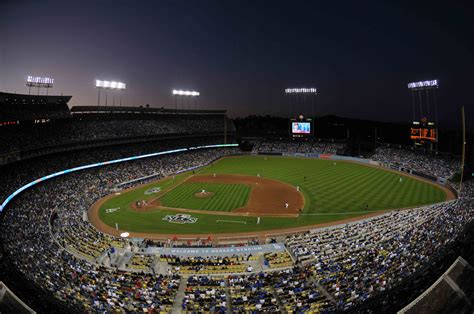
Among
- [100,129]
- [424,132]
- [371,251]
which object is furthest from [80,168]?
[424,132]

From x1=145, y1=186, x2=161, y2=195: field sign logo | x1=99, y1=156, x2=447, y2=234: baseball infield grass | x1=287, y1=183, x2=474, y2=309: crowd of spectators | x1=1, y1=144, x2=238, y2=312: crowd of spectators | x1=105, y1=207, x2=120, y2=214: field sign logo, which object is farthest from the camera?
x1=145, y1=186, x2=161, y2=195: field sign logo

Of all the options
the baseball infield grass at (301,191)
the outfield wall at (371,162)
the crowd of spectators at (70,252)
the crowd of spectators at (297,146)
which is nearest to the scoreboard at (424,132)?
the outfield wall at (371,162)

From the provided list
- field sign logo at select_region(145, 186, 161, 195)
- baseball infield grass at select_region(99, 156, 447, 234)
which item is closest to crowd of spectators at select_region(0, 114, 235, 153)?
baseball infield grass at select_region(99, 156, 447, 234)

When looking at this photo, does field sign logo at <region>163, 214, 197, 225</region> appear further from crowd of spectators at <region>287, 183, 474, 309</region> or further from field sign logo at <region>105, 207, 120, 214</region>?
crowd of spectators at <region>287, 183, 474, 309</region>

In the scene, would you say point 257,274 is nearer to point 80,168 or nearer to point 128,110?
point 80,168

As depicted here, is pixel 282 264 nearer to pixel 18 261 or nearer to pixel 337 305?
pixel 337 305

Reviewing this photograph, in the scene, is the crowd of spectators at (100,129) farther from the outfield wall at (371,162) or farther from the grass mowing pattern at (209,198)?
the outfield wall at (371,162)
